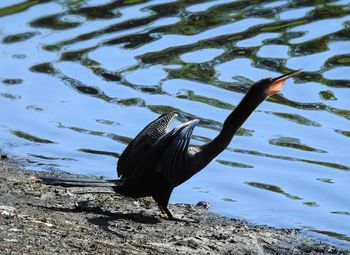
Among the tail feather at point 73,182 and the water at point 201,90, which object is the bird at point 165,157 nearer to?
the tail feather at point 73,182

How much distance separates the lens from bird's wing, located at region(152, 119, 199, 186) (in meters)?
8.87

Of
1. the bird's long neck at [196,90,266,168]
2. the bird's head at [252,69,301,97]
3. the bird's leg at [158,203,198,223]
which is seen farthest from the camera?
the bird's head at [252,69,301,97]

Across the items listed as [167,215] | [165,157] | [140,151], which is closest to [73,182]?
[140,151]

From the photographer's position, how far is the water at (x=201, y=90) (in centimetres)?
1105

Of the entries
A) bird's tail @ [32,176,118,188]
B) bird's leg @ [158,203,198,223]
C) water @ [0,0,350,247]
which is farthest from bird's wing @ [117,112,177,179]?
water @ [0,0,350,247]

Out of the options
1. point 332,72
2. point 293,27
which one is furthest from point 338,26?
point 332,72

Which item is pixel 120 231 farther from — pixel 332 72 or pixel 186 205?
pixel 332 72

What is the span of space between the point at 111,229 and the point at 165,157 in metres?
0.77

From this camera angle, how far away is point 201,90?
44.3ft

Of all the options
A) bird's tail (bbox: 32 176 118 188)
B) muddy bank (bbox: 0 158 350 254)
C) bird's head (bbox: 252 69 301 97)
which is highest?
bird's head (bbox: 252 69 301 97)

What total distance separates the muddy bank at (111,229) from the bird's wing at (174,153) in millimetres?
443

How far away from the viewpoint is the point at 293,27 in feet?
51.0

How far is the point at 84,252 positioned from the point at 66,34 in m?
8.72

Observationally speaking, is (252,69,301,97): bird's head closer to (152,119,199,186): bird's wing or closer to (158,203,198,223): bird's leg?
(152,119,199,186): bird's wing
